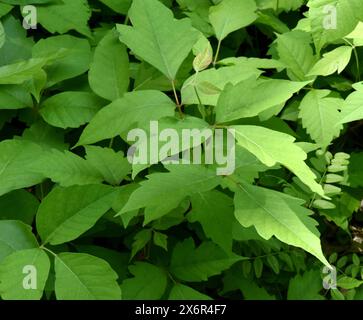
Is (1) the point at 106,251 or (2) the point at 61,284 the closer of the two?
(2) the point at 61,284

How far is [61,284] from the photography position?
3.54 ft

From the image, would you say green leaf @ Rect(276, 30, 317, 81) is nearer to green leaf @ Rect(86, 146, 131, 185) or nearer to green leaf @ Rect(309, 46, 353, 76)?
green leaf @ Rect(309, 46, 353, 76)

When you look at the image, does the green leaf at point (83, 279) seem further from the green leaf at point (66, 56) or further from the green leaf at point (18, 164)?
the green leaf at point (66, 56)

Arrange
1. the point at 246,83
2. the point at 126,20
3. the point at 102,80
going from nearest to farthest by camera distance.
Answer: the point at 246,83 < the point at 102,80 < the point at 126,20

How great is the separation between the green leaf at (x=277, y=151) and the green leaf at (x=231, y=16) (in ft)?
1.67

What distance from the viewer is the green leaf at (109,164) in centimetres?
126

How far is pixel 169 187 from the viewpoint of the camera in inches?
42.6

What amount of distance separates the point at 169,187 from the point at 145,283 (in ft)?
0.97

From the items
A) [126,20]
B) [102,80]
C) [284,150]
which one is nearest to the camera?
[284,150]

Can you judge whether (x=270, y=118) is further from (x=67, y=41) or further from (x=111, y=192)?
(x=67, y=41)

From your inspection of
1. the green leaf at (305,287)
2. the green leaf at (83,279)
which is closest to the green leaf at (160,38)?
the green leaf at (83,279)

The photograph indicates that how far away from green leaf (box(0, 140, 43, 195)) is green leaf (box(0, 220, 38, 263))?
80 mm

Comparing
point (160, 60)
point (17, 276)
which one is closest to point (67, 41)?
point (160, 60)

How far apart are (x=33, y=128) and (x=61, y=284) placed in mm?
480
